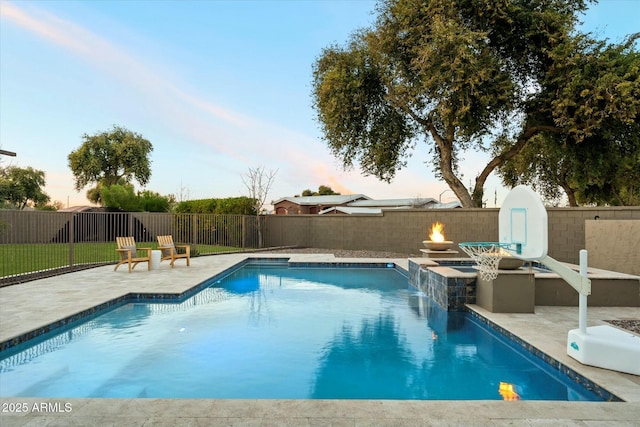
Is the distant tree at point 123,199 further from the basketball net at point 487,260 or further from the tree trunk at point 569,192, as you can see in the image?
the tree trunk at point 569,192

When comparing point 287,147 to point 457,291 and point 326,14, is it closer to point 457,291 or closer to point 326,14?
point 326,14

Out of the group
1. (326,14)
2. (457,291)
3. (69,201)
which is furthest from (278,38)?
(69,201)

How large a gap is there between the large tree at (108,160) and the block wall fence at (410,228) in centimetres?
2486

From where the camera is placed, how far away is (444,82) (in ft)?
47.2

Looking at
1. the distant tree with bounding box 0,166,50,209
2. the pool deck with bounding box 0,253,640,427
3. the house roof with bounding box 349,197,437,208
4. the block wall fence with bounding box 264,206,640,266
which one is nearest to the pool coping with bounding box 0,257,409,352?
the pool deck with bounding box 0,253,640,427

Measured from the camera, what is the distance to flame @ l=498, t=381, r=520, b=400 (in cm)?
365

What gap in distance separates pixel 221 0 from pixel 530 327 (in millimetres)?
13255

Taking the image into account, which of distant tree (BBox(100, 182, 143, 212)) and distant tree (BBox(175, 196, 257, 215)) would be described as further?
distant tree (BBox(100, 182, 143, 212))

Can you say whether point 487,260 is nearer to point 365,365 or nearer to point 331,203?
point 365,365

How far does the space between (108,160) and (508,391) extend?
41.4 meters

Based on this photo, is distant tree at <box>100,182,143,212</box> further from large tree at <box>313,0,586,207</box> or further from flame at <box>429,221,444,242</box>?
flame at <box>429,221,444,242</box>

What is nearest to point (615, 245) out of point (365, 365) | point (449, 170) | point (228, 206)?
point (449, 170)

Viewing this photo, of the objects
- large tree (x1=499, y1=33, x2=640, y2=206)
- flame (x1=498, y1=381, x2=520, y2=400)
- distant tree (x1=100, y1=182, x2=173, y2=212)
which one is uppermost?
large tree (x1=499, y1=33, x2=640, y2=206)

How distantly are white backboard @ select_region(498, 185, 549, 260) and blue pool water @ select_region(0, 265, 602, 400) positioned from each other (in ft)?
3.82
